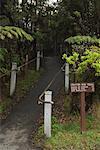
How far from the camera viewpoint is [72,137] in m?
6.14

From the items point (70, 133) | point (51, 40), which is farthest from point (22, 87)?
point (51, 40)

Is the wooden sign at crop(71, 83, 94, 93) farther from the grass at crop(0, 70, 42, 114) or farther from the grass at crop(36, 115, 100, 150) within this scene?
the grass at crop(0, 70, 42, 114)

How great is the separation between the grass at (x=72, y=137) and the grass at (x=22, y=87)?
1753mm

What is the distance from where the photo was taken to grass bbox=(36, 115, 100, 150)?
584 cm

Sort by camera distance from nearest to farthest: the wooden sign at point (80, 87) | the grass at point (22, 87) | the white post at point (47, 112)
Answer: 1. the white post at point (47, 112)
2. the wooden sign at point (80, 87)
3. the grass at point (22, 87)

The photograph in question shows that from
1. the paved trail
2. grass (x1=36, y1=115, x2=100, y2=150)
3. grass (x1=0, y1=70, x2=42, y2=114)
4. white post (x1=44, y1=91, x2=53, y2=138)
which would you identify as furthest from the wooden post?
grass (x1=0, y1=70, x2=42, y2=114)

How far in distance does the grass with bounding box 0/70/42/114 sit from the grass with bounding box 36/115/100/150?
1753mm

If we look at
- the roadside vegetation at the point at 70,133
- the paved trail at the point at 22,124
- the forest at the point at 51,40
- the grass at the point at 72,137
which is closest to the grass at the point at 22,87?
the forest at the point at 51,40

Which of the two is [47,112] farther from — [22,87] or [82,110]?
[22,87]

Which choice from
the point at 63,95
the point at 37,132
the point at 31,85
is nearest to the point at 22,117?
the point at 37,132

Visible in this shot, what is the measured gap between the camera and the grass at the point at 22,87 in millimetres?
8167

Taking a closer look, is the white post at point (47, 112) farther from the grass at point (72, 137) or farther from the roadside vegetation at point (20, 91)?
the roadside vegetation at point (20, 91)

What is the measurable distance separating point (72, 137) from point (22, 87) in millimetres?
4055

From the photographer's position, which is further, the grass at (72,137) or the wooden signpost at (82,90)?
the wooden signpost at (82,90)
